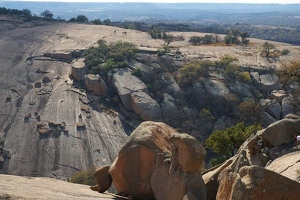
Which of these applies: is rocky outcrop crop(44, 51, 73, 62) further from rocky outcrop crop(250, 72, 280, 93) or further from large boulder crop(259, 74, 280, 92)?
large boulder crop(259, 74, 280, 92)

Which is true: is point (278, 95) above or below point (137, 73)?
below

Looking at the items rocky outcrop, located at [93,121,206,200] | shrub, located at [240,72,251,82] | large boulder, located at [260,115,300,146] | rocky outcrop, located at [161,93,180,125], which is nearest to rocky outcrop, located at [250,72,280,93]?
shrub, located at [240,72,251,82]

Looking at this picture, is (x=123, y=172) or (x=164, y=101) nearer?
(x=123, y=172)

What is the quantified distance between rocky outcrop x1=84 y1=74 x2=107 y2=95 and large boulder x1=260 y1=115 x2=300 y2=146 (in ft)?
152

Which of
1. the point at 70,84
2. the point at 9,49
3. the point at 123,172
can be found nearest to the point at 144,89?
the point at 70,84

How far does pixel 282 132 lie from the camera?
1909cm

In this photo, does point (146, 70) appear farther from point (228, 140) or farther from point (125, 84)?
point (228, 140)

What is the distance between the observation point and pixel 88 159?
4534 cm

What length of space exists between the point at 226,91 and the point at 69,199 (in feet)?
172

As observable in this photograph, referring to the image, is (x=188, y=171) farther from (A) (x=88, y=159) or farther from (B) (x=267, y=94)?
(B) (x=267, y=94)

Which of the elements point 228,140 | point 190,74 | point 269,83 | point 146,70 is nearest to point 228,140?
point 228,140

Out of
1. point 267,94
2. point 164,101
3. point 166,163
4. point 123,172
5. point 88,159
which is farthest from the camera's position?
point 267,94

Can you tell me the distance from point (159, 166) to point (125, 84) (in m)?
46.6

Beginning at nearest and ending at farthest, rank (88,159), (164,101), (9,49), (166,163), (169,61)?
(166,163) → (88,159) → (164,101) → (169,61) → (9,49)
